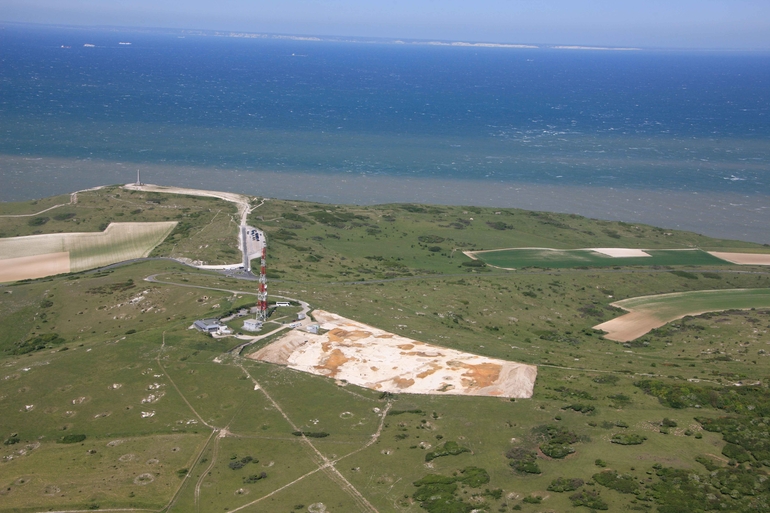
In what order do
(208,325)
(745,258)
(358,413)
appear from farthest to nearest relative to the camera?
(745,258) < (208,325) < (358,413)

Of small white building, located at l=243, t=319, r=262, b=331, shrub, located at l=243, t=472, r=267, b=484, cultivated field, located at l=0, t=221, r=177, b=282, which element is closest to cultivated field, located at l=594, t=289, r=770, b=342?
small white building, located at l=243, t=319, r=262, b=331

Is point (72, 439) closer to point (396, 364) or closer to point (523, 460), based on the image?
point (396, 364)

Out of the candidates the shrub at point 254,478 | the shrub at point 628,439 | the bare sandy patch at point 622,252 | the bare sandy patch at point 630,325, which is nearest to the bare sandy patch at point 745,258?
the bare sandy patch at point 622,252

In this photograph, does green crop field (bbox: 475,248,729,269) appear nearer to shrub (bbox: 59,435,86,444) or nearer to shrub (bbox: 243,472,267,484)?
shrub (bbox: 243,472,267,484)

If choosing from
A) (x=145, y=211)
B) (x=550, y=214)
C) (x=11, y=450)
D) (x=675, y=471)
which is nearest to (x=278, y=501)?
(x=11, y=450)

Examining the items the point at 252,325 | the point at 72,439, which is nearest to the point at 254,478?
the point at 72,439

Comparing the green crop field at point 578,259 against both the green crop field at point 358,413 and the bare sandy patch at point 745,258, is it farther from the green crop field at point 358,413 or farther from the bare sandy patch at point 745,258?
the green crop field at point 358,413
